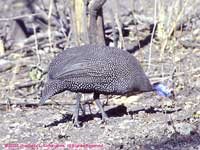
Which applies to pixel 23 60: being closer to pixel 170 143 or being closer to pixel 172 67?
pixel 172 67

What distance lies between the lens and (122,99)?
6398mm

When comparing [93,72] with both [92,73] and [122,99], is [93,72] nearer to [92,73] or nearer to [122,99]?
[92,73]

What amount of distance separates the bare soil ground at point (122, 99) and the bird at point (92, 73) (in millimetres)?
298

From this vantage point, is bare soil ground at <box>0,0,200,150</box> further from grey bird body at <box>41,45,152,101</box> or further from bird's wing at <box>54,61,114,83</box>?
bird's wing at <box>54,61,114,83</box>

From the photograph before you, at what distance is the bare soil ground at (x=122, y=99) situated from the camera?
5223mm

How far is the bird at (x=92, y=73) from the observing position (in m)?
5.23

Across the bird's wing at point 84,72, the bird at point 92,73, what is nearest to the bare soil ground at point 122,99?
the bird at point 92,73

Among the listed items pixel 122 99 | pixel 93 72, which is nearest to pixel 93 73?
pixel 93 72

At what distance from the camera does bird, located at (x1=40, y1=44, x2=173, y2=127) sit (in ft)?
17.2

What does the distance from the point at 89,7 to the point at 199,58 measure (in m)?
1.46

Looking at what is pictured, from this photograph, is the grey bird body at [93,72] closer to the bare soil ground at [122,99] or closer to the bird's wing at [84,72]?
the bird's wing at [84,72]

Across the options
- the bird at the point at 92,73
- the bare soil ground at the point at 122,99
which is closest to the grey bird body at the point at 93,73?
the bird at the point at 92,73

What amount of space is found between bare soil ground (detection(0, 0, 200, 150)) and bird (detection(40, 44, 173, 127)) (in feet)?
0.98

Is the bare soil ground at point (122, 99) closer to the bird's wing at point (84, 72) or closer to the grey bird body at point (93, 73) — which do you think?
the grey bird body at point (93, 73)
